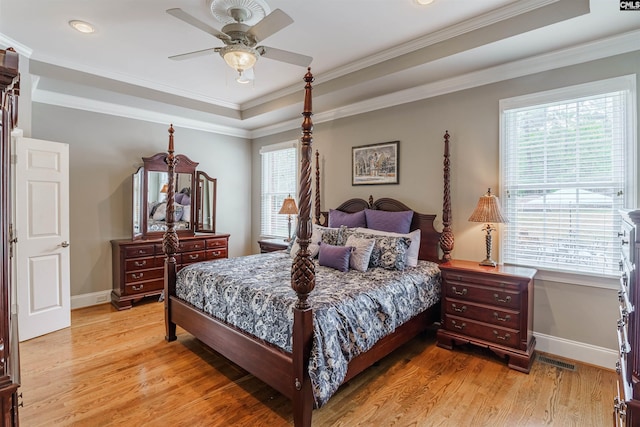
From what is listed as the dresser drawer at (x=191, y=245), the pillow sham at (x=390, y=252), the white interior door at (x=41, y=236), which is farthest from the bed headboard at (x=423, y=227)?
the white interior door at (x=41, y=236)

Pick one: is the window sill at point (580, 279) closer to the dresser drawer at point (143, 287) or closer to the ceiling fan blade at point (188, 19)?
the ceiling fan blade at point (188, 19)

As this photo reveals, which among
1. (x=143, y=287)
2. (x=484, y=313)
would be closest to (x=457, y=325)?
(x=484, y=313)

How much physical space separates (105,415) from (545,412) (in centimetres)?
289

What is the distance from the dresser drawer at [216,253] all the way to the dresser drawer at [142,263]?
2.24 feet

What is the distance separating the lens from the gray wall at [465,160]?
2.71m

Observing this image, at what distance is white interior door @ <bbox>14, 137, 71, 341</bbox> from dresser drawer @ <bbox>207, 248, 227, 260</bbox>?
177 centimetres

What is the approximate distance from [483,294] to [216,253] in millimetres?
3788

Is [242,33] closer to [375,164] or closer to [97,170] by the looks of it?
[375,164]

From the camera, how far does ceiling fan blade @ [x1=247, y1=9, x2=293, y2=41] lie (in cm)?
203

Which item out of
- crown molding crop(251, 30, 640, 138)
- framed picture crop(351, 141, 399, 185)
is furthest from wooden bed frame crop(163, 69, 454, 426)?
framed picture crop(351, 141, 399, 185)

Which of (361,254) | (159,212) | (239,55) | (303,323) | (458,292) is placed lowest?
(458,292)

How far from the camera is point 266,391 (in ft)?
7.76

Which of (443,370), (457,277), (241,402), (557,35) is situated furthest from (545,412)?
(557,35)

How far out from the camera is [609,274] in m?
2.61
